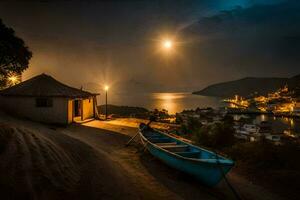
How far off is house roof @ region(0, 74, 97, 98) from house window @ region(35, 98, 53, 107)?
2.01ft

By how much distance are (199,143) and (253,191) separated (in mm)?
7234

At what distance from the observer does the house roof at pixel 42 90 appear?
934 inches

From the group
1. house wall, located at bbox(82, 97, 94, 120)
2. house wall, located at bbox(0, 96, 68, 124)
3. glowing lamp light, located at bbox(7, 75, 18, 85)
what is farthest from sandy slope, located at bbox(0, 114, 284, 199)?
glowing lamp light, located at bbox(7, 75, 18, 85)

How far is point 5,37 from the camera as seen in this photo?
103 feet

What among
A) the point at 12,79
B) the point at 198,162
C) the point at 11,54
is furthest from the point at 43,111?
the point at 198,162

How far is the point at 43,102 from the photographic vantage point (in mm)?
24031


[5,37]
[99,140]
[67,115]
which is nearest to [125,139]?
[99,140]

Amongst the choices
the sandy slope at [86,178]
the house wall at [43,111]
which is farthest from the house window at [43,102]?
the sandy slope at [86,178]

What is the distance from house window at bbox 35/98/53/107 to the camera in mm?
23875

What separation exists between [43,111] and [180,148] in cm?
1806

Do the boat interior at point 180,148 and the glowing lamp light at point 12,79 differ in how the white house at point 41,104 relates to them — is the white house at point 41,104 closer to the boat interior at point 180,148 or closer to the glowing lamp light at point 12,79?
the boat interior at point 180,148

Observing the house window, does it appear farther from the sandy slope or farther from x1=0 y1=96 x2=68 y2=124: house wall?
the sandy slope

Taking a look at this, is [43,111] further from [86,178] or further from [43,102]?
[86,178]

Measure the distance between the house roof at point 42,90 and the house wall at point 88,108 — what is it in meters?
1.15
